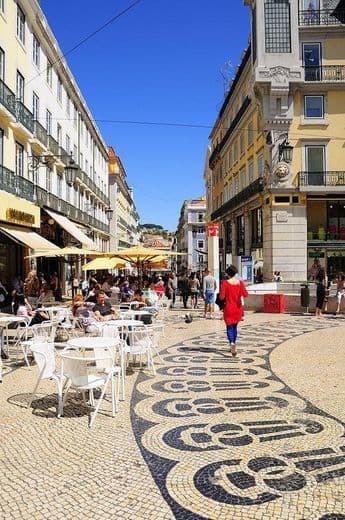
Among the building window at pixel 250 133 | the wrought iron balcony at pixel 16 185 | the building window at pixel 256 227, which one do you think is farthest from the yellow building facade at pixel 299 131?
the wrought iron balcony at pixel 16 185

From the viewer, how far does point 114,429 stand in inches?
193

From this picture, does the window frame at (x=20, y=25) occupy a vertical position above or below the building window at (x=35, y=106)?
above

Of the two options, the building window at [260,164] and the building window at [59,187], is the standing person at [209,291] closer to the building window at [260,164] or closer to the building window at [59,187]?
the building window at [260,164]

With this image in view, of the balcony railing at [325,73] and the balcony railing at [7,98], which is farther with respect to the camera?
the balcony railing at [325,73]

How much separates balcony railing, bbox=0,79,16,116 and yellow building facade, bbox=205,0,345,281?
1275cm

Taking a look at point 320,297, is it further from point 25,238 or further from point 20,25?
point 20,25

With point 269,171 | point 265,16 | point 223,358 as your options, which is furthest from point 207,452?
point 265,16

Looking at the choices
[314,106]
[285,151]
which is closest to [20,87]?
[285,151]

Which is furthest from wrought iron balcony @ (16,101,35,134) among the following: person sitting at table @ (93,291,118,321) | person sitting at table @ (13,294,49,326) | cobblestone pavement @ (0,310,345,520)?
cobblestone pavement @ (0,310,345,520)

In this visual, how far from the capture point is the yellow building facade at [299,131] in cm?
2394

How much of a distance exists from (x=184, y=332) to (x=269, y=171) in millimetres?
14964

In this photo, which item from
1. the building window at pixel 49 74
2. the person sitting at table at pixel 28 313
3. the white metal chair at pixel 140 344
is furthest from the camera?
the building window at pixel 49 74

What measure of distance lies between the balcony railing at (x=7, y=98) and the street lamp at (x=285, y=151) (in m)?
13.6

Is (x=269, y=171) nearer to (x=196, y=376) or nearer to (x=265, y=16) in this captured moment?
(x=265, y=16)
